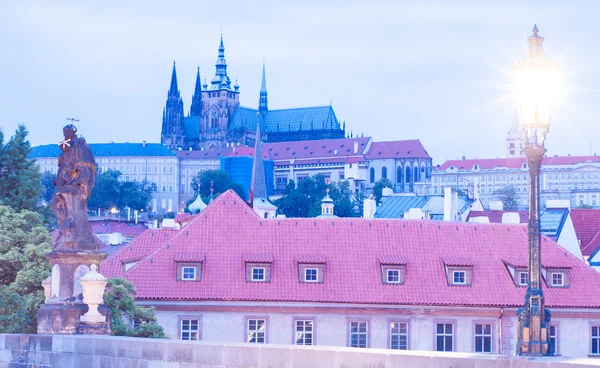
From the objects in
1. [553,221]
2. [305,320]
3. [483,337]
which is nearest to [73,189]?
[305,320]

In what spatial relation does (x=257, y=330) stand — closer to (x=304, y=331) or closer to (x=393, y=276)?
(x=304, y=331)

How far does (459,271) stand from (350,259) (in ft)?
12.9

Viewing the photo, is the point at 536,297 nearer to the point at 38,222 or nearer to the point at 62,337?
the point at 62,337

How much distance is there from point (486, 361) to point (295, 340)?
34703 mm

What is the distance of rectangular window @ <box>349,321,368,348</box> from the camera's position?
151 ft

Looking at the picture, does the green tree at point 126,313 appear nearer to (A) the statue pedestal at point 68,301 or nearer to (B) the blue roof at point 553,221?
(A) the statue pedestal at point 68,301

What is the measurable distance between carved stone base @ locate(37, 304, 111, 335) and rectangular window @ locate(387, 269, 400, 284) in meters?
27.2

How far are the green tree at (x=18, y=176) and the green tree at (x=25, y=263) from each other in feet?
66.8

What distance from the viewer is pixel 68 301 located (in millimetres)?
21562

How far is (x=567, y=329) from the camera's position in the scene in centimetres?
4716

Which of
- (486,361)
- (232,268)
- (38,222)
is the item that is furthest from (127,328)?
(486,361)

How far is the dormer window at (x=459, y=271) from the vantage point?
4822cm

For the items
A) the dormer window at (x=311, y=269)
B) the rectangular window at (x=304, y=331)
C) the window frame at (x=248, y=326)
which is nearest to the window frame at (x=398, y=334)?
the rectangular window at (x=304, y=331)

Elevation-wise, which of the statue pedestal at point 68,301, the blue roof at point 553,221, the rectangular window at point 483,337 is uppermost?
the blue roof at point 553,221
